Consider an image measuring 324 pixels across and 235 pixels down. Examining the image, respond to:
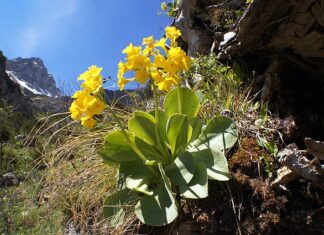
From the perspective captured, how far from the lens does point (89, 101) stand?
2.05 meters

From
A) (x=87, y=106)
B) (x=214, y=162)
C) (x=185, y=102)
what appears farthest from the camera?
(x=185, y=102)

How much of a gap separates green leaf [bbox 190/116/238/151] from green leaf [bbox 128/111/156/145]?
0.25m

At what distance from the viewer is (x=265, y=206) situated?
2068 mm

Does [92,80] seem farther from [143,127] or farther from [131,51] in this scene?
[143,127]

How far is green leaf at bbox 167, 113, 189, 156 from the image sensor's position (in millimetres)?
2203

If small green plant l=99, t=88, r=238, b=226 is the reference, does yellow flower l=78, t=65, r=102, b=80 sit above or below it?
above

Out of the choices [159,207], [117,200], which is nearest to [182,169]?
[159,207]

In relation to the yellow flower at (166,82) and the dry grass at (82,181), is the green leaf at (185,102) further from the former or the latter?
the dry grass at (82,181)

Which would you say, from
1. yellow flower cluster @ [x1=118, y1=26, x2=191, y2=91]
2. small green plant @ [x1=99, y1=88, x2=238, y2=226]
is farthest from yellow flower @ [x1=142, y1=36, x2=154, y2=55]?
small green plant @ [x1=99, y1=88, x2=238, y2=226]

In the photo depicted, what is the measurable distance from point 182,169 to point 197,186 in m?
0.12

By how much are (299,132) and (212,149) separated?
2.01 ft

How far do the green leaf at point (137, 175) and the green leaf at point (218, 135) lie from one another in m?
0.29

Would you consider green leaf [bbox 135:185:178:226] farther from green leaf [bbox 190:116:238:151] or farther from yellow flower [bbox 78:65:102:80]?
yellow flower [bbox 78:65:102:80]

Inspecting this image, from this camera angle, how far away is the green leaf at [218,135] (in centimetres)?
230
